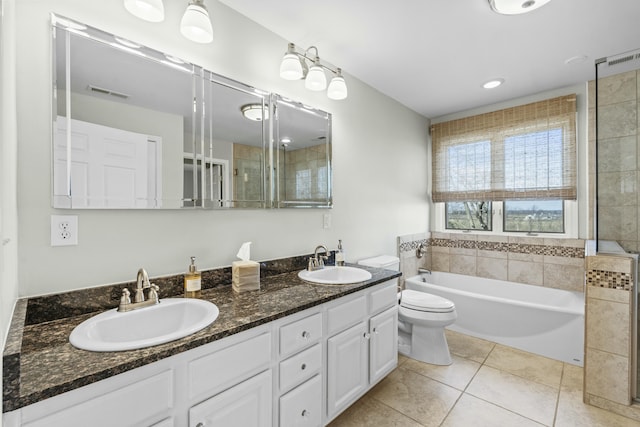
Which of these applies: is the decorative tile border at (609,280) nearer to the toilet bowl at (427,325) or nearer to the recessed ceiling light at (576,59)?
the toilet bowl at (427,325)

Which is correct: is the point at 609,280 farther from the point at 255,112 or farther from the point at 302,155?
the point at 255,112

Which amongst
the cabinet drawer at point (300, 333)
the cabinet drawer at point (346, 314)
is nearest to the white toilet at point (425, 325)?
the cabinet drawer at point (346, 314)

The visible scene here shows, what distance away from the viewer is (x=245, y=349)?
1.12m

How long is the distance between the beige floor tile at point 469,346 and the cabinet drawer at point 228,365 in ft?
6.55

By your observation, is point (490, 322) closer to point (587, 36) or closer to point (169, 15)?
point (587, 36)

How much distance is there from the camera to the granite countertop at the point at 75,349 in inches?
27.0

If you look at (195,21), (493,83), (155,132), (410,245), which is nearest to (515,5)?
(493,83)

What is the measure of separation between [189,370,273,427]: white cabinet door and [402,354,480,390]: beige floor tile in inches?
57.2

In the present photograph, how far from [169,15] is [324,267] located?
5.58 ft

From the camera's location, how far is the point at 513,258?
10.2 feet

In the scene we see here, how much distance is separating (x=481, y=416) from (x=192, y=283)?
1834mm

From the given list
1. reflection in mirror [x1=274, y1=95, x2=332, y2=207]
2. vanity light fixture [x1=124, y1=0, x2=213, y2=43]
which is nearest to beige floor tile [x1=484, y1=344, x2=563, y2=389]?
reflection in mirror [x1=274, y1=95, x2=332, y2=207]

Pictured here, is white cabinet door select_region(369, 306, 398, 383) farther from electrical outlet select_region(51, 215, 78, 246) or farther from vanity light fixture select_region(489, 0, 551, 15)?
vanity light fixture select_region(489, 0, 551, 15)

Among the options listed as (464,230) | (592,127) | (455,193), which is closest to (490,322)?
(464,230)
